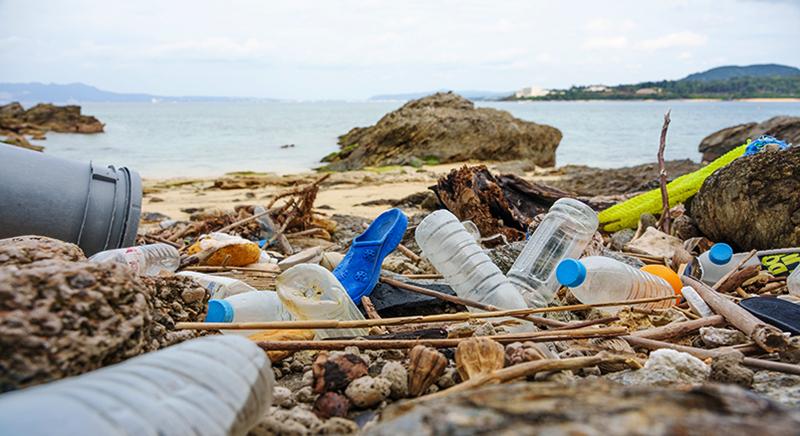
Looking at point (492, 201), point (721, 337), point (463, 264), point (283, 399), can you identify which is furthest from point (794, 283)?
point (283, 399)

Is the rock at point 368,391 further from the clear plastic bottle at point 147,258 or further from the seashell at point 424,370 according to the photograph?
the clear plastic bottle at point 147,258

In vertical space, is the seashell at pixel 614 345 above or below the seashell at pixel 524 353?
below

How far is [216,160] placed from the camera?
2397 cm

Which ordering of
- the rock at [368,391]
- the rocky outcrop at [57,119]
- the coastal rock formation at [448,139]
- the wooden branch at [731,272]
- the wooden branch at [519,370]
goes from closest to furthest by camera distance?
the wooden branch at [519,370], the rock at [368,391], the wooden branch at [731,272], the coastal rock formation at [448,139], the rocky outcrop at [57,119]

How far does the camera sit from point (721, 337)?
2471 mm

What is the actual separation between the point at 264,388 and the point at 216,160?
23503 millimetres

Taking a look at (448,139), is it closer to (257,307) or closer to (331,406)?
(257,307)

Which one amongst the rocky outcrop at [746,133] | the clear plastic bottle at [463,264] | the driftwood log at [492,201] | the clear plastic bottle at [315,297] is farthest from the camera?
the rocky outcrop at [746,133]

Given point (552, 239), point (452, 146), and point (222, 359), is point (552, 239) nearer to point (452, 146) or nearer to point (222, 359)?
point (222, 359)

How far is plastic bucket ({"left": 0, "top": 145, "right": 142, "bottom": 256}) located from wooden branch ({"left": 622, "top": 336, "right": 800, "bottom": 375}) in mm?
3048

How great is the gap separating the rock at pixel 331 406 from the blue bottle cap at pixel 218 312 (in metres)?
0.81

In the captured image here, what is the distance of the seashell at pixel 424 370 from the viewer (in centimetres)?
195

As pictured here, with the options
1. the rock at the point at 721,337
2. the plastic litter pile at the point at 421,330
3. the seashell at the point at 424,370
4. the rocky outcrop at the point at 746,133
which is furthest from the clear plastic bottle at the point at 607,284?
the rocky outcrop at the point at 746,133

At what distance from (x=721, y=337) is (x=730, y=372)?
481 millimetres
